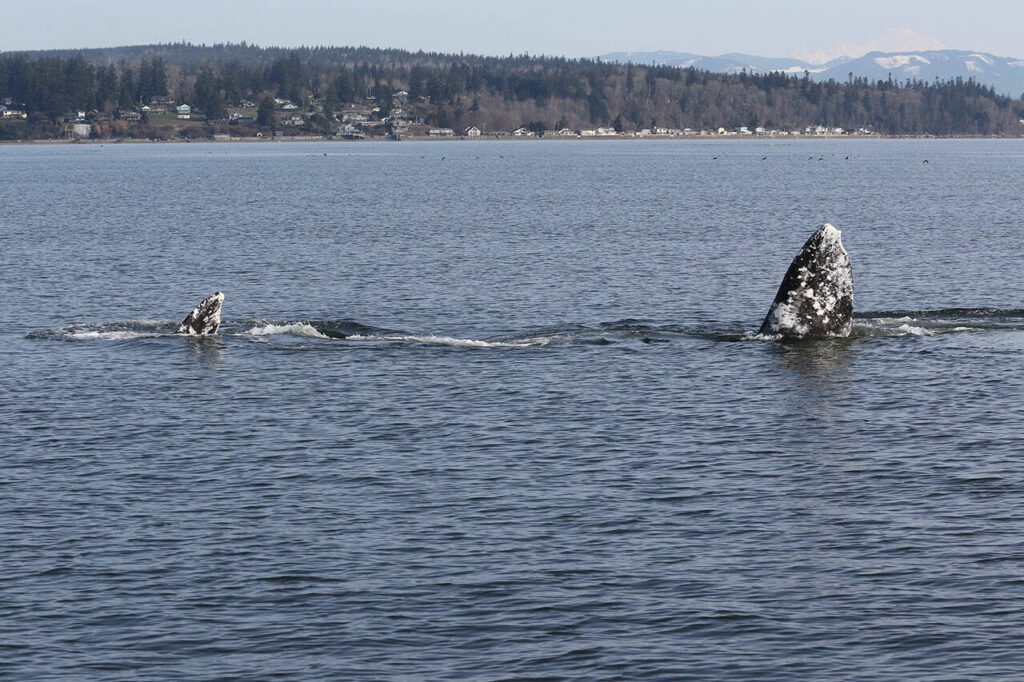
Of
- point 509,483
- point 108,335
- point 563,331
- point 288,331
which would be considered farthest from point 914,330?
point 108,335

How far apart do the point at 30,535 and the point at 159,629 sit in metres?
5.89

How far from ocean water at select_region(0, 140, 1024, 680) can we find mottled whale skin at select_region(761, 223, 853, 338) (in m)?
0.94

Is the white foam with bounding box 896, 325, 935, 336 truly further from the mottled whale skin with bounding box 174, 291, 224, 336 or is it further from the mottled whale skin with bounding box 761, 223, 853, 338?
the mottled whale skin with bounding box 174, 291, 224, 336

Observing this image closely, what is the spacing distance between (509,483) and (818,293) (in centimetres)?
2083

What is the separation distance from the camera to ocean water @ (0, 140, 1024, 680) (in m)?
21.3

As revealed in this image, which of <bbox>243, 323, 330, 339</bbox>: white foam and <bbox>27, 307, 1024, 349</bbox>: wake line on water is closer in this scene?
<bbox>27, 307, 1024, 349</bbox>: wake line on water

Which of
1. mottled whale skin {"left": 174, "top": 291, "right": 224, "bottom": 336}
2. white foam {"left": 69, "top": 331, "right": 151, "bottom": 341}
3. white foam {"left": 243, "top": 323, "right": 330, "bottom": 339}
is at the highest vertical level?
mottled whale skin {"left": 174, "top": 291, "right": 224, "bottom": 336}

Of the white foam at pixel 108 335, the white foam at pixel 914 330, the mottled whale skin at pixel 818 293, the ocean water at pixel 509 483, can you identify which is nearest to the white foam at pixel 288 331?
the ocean water at pixel 509 483

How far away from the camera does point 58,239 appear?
320 feet

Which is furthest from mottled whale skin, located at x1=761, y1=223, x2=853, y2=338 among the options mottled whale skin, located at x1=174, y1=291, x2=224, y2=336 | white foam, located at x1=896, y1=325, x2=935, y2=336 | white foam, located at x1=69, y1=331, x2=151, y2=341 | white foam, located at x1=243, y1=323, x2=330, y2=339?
white foam, located at x1=69, y1=331, x2=151, y2=341

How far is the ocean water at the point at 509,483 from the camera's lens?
21344mm

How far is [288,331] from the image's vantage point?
1999 inches

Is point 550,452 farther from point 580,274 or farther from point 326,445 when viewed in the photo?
point 580,274

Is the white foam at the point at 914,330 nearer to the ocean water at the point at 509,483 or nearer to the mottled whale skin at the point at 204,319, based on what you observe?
the ocean water at the point at 509,483
